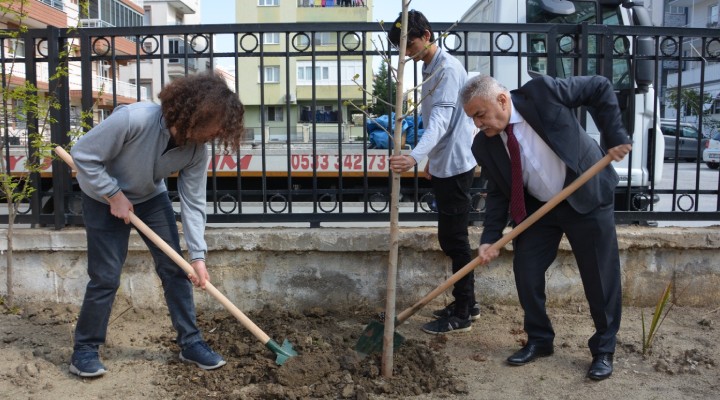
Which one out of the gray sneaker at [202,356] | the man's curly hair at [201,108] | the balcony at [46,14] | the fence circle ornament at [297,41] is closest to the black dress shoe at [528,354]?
the gray sneaker at [202,356]

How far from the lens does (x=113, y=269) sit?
3379 millimetres

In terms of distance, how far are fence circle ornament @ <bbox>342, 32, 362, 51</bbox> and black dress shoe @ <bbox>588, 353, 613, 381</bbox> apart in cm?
250

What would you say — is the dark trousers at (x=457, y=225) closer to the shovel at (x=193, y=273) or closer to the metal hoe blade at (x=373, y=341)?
the metal hoe blade at (x=373, y=341)

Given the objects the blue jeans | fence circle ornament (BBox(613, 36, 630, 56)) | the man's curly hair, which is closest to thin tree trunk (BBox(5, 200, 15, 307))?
the blue jeans

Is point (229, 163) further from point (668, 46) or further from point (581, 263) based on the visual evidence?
point (581, 263)

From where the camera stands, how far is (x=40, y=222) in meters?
4.46

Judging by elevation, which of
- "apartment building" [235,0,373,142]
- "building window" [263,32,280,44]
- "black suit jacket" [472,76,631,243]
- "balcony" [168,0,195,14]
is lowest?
"black suit jacket" [472,76,631,243]

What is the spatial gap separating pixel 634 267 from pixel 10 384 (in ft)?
13.0

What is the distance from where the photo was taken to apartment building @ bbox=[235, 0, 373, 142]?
14.1 ft

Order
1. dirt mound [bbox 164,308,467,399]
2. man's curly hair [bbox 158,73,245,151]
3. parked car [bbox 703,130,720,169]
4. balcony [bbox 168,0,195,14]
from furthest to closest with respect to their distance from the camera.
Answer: balcony [bbox 168,0,195,14], parked car [bbox 703,130,720,169], dirt mound [bbox 164,308,467,399], man's curly hair [bbox 158,73,245,151]

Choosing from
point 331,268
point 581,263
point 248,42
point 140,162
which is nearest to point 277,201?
point 331,268

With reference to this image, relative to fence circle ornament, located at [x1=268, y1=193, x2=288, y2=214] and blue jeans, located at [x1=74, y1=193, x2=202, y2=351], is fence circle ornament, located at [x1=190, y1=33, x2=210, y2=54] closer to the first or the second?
fence circle ornament, located at [x1=268, y1=193, x2=288, y2=214]

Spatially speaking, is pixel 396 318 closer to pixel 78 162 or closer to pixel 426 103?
pixel 426 103

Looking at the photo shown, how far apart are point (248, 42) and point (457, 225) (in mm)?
1946
